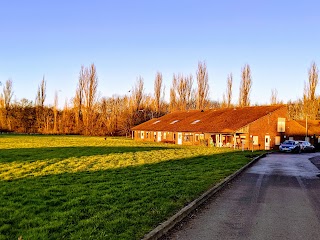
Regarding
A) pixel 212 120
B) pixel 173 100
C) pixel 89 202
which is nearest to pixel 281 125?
pixel 212 120

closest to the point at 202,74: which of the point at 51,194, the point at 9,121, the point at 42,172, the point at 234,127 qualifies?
the point at 234,127

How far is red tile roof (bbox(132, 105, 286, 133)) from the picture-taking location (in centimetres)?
4384

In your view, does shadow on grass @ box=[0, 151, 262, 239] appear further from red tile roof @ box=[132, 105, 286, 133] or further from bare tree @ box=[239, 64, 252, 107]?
bare tree @ box=[239, 64, 252, 107]

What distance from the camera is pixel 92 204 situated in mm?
8547

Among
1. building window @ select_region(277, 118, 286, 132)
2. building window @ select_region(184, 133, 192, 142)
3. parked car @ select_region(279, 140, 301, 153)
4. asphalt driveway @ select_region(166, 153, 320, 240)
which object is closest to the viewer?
asphalt driveway @ select_region(166, 153, 320, 240)

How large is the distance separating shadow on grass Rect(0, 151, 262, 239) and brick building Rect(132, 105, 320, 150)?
28828mm

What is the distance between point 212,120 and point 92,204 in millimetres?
42171

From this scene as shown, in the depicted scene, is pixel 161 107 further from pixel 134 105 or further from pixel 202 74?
pixel 202 74

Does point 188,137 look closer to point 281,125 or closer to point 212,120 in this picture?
point 212,120

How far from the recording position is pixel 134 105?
76750 mm

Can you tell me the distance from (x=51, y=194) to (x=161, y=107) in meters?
69.1

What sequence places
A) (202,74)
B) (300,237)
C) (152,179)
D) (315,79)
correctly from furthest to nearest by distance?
(202,74), (315,79), (152,179), (300,237)

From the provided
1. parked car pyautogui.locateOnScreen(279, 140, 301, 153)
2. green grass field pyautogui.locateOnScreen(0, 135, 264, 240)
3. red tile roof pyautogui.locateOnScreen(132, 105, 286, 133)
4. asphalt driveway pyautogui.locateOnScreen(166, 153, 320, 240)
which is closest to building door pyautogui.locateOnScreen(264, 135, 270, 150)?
red tile roof pyautogui.locateOnScreen(132, 105, 286, 133)

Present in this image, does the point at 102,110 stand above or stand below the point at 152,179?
above
